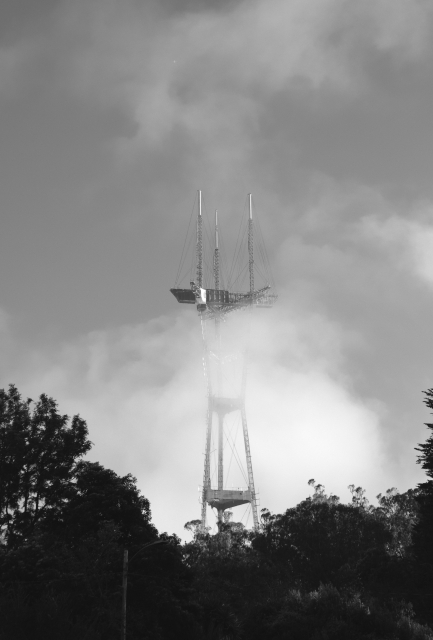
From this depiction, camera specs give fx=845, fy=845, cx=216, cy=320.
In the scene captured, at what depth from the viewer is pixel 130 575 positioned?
174ft

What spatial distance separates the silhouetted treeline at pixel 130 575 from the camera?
1906 inches

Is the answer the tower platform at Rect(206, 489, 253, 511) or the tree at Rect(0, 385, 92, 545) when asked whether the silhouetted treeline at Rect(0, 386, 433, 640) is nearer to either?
the tree at Rect(0, 385, 92, 545)

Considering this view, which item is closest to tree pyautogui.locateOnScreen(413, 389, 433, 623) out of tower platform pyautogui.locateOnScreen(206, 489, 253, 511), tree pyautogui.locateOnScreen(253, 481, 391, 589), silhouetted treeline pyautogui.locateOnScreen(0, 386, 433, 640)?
silhouetted treeline pyautogui.locateOnScreen(0, 386, 433, 640)

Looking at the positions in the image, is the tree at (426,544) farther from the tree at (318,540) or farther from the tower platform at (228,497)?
the tower platform at (228,497)

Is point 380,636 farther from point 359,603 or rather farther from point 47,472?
point 47,472

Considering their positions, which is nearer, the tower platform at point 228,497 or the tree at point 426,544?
the tree at point 426,544

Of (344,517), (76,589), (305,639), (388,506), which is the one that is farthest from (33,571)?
(388,506)

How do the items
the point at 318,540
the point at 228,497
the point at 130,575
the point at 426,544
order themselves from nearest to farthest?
the point at 130,575 < the point at 426,544 < the point at 318,540 < the point at 228,497

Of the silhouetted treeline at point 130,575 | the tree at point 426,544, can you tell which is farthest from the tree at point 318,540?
the tree at point 426,544

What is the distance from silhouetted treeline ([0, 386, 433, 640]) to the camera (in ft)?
159

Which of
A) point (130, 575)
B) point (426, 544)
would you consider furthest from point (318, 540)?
point (130, 575)

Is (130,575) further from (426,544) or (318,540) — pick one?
(318,540)

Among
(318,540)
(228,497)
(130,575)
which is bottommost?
(130,575)

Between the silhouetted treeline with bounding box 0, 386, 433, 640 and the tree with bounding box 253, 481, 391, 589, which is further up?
the tree with bounding box 253, 481, 391, 589
